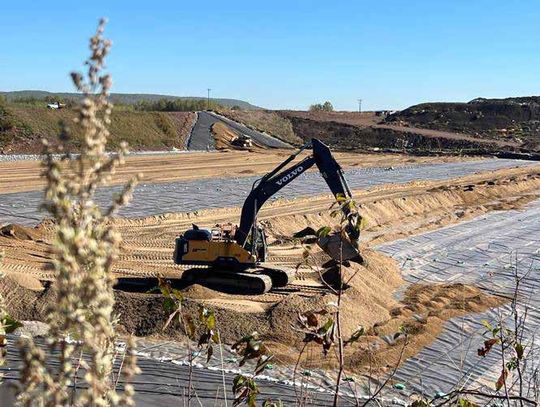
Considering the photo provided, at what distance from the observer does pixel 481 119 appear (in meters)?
98.0

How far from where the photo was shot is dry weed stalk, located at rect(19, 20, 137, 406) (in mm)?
1699

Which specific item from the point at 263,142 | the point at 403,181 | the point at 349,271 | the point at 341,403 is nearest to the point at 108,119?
the point at 341,403

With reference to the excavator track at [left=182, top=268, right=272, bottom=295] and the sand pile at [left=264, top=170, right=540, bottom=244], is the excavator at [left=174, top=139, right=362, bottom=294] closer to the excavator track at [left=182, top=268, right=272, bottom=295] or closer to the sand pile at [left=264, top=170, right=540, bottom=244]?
the excavator track at [left=182, top=268, right=272, bottom=295]

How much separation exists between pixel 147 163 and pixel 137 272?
30.4 m

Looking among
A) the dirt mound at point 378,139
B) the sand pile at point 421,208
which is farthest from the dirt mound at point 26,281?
the dirt mound at point 378,139

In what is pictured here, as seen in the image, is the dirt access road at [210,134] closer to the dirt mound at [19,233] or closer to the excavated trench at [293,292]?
the excavated trench at [293,292]

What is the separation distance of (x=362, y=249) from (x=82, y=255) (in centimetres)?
2114

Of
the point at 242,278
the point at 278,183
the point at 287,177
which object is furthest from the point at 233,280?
the point at 287,177

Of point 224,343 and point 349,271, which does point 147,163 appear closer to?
point 349,271

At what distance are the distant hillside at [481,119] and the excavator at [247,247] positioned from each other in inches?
2916

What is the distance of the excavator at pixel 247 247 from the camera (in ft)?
53.9

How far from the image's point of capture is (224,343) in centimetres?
1348

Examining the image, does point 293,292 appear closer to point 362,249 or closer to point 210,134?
point 362,249

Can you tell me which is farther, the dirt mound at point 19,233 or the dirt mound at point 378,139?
the dirt mound at point 378,139
